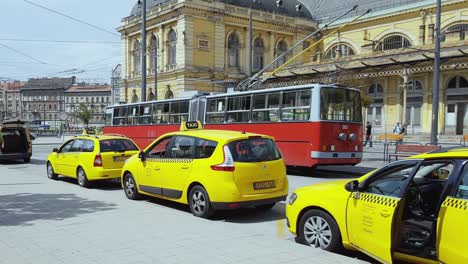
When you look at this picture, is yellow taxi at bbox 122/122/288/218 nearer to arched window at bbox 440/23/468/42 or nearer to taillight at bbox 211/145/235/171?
taillight at bbox 211/145/235/171

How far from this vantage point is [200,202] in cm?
909

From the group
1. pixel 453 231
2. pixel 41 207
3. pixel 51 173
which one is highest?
pixel 453 231

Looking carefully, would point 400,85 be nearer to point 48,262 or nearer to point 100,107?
point 48,262

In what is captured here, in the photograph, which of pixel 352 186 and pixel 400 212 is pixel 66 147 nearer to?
pixel 352 186

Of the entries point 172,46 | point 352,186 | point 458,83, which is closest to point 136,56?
point 172,46

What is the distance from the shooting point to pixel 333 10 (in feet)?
209

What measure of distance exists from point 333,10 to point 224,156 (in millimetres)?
58967

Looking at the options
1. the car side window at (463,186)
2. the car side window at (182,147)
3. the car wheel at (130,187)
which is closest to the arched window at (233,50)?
the car wheel at (130,187)

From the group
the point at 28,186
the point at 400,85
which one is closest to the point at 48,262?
the point at 28,186

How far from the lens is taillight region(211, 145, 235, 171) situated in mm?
8672

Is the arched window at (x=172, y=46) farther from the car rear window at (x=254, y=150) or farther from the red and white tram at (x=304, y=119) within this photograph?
the car rear window at (x=254, y=150)

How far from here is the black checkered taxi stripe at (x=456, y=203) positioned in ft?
16.4

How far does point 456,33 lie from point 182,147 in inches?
1585

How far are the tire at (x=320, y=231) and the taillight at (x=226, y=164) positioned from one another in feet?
6.69
